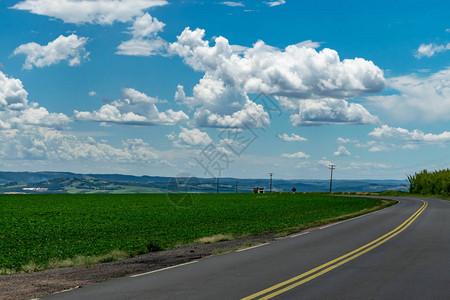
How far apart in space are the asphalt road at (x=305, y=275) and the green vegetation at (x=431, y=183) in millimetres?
102702

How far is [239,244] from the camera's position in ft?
61.4

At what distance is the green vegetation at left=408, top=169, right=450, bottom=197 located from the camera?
111312 mm

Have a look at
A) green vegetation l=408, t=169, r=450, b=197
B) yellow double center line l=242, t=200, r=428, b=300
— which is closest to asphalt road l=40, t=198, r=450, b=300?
yellow double center line l=242, t=200, r=428, b=300

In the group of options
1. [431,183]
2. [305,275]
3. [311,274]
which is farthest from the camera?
[431,183]

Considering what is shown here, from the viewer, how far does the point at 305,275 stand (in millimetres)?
11461

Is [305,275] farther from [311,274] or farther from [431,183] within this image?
[431,183]

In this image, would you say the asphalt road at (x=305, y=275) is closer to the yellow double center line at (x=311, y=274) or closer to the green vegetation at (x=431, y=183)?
the yellow double center line at (x=311, y=274)

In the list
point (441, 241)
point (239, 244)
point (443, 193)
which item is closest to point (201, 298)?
point (239, 244)

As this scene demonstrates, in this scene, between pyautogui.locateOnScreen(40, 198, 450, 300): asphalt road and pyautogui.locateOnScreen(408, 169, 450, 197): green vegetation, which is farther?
pyautogui.locateOnScreen(408, 169, 450, 197): green vegetation

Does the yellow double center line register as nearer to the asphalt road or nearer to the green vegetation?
the asphalt road

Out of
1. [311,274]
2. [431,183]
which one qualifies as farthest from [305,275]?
[431,183]

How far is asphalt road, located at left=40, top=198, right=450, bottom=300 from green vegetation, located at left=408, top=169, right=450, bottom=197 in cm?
10270

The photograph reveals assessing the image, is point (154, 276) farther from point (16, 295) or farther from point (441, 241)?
point (441, 241)

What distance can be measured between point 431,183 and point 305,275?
123 m
